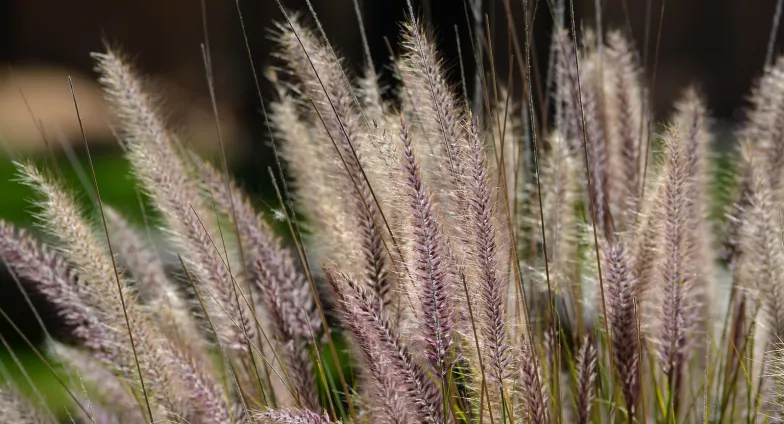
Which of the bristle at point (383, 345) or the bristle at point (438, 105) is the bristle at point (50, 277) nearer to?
the bristle at point (383, 345)

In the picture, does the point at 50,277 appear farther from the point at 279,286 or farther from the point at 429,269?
A: the point at 429,269

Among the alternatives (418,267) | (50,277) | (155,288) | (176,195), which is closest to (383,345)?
(418,267)

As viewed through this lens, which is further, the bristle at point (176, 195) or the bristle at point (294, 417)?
the bristle at point (176, 195)

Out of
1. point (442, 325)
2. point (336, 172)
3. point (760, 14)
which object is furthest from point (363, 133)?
point (760, 14)

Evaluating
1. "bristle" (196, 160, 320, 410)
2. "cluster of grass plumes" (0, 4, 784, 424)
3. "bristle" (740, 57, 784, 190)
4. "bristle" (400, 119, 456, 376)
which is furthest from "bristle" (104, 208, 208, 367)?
"bristle" (740, 57, 784, 190)

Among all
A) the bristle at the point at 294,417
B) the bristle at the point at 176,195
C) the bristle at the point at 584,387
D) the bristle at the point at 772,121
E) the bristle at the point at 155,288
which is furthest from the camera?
the bristle at the point at 772,121

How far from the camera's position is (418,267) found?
903 mm

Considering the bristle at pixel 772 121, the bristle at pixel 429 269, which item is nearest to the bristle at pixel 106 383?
the bristle at pixel 429 269

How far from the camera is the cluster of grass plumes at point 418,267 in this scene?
3.02ft

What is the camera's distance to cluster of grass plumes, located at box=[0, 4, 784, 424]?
0.92 meters

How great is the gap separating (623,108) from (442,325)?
664mm

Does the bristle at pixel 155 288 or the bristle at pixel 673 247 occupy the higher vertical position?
the bristle at pixel 673 247

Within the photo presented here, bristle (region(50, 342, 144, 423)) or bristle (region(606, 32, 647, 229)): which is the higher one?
bristle (region(606, 32, 647, 229))

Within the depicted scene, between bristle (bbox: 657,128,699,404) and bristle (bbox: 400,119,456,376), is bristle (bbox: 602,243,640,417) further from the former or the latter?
bristle (bbox: 400,119,456,376)
